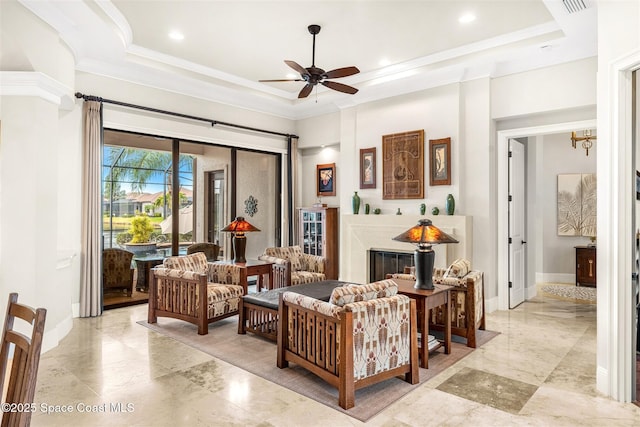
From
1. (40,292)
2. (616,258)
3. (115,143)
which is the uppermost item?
(115,143)

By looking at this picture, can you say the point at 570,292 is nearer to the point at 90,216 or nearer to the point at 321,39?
the point at 321,39

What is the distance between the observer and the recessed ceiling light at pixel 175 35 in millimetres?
4691

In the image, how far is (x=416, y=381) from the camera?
10.2 ft

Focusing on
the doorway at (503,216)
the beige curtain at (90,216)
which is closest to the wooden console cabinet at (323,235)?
the doorway at (503,216)

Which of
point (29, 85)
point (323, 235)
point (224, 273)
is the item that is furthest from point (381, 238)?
point (29, 85)

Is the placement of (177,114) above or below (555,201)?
above

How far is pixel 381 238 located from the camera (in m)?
6.20

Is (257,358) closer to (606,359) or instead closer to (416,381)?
(416,381)

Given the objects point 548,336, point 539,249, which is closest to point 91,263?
point 548,336

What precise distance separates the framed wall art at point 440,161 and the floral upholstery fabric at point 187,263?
3.36 m

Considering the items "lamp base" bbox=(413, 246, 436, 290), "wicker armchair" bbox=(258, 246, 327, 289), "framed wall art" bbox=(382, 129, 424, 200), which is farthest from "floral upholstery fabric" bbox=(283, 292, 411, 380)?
"framed wall art" bbox=(382, 129, 424, 200)

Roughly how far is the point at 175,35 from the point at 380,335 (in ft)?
13.6

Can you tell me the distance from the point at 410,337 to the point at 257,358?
4.68 ft

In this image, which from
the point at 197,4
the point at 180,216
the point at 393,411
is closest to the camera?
the point at 393,411
